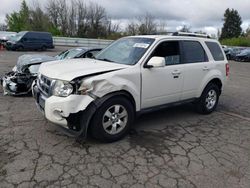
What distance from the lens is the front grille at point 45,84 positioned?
402cm

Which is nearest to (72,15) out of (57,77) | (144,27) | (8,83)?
(144,27)

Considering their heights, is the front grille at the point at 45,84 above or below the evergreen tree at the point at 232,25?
below

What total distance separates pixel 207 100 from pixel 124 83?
105 inches

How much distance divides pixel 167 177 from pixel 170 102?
2.03 metres

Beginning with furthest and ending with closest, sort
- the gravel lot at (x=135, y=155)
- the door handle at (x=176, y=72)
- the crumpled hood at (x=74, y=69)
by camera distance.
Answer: the door handle at (x=176, y=72) → the crumpled hood at (x=74, y=69) → the gravel lot at (x=135, y=155)

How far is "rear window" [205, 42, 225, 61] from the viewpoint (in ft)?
19.5

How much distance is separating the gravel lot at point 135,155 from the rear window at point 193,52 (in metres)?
1.32

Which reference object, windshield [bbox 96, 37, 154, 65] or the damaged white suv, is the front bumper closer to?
the damaged white suv

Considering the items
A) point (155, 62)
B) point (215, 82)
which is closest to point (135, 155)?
point (155, 62)

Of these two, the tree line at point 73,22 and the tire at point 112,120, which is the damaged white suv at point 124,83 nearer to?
the tire at point 112,120

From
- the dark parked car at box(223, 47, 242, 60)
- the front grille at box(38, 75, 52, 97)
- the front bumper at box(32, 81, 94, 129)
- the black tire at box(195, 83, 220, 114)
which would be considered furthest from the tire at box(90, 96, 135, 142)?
the dark parked car at box(223, 47, 242, 60)

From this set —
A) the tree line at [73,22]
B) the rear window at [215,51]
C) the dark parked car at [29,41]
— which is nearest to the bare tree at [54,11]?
the tree line at [73,22]

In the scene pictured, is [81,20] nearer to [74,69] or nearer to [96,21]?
[96,21]

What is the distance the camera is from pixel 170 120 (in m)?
5.45
